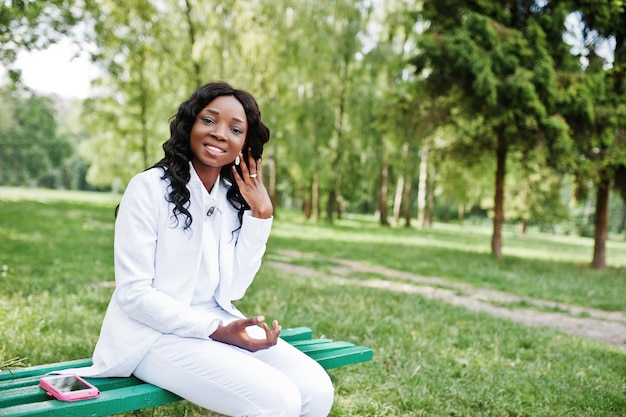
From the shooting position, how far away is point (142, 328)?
2.35 meters

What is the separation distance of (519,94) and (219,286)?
11.0m

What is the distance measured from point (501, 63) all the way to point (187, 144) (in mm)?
11390

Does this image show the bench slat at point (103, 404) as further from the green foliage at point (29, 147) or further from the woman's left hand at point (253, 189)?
the green foliage at point (29, 147)

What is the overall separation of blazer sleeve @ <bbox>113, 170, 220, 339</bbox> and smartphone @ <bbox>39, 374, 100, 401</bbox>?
0.34 metres

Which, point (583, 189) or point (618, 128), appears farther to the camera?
point (583, 189)

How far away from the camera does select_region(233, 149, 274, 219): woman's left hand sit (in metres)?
2.75

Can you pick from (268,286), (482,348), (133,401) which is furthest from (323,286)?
(133,401)

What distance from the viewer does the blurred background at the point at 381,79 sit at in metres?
11.9

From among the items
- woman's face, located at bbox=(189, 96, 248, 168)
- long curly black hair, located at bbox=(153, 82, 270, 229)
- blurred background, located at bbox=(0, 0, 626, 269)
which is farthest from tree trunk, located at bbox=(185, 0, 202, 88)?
woman's face, located at bbox=(189, 96, 248, 168)

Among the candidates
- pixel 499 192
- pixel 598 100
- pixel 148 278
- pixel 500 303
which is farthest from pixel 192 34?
A: pixel 148 278

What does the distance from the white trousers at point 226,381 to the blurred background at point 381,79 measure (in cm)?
467

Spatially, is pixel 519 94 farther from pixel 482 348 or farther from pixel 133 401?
pixel 133 401

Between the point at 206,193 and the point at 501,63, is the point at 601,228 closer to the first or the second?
the point at 501,63

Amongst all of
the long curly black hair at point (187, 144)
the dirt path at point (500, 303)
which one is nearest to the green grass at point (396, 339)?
the dirt path at point (500, 303)
